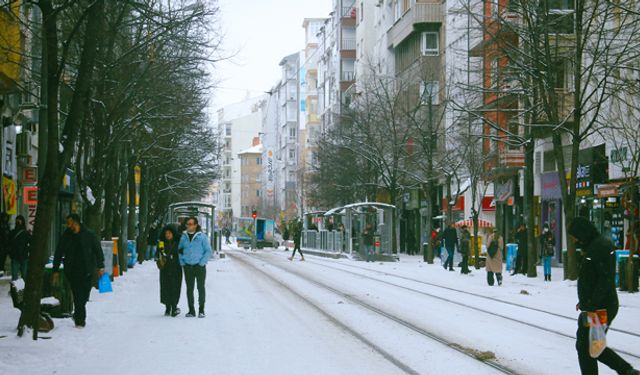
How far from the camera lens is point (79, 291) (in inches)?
653

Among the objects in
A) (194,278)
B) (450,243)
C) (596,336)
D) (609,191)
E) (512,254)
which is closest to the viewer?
Result: (596,336)

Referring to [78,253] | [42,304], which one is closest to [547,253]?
[78,253]

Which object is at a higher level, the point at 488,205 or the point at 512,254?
the point at 488,205

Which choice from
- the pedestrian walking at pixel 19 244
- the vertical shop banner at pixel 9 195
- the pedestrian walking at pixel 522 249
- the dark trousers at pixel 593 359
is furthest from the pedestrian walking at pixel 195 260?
the pedestrian walking at pixel 522 249

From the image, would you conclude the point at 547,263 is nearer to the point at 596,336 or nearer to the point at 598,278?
the point at 598,278

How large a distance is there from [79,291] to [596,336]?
29.3ft

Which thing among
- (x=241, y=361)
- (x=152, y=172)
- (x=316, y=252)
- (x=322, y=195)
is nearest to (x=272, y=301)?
(x=241, y=361)

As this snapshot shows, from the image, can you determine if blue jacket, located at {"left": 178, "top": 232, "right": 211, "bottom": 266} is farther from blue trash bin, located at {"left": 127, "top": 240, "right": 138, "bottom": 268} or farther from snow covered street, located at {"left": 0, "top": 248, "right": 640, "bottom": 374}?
blue trash bin, located at {"left": 127, "top": 240, "right": 138, "bottom": 268}

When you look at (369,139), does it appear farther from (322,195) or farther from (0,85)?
(0,85)

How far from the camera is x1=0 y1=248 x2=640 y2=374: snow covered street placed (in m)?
12.3

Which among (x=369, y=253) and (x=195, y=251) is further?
(x=369, y=253)

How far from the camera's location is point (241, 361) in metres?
12.5

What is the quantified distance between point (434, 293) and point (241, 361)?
47.3 feet

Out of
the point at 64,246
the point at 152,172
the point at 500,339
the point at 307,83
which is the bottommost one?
the point at 500,339
